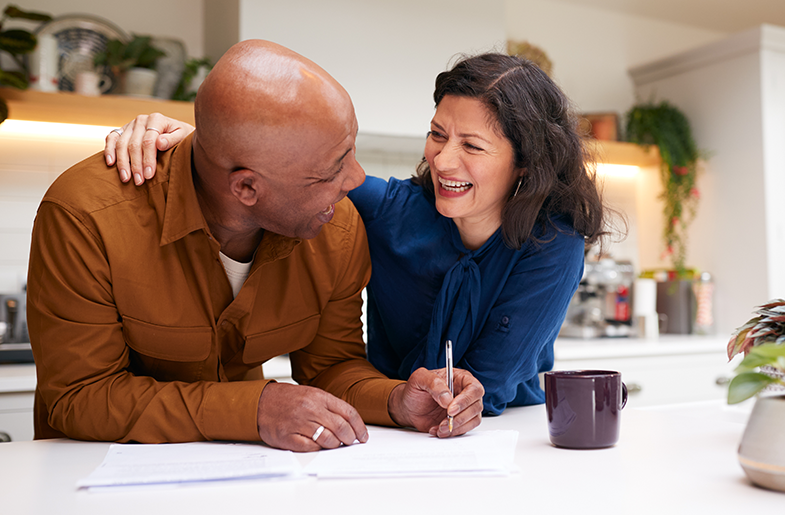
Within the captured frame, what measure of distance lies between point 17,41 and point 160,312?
1790 millimetres

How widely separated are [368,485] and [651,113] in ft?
10.4

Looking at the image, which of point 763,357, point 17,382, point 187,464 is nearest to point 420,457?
point 187,464

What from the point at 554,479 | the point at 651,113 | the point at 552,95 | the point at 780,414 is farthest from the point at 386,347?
the point at 651,113

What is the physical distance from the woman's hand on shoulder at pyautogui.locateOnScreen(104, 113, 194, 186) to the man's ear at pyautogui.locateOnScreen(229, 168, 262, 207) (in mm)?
137

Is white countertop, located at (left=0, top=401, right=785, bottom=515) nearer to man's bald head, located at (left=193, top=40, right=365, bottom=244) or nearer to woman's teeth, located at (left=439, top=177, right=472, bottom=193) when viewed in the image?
man's bald head, located at (left=193, top=40, right=365, bottom=244)

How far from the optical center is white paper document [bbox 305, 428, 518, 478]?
29.4 inches

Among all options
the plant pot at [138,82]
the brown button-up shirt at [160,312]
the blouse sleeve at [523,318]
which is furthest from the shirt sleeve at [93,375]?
the plant pot at [138,82]

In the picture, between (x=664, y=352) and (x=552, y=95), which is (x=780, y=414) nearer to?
(x=552, y=95)

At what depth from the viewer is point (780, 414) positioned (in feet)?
2.07

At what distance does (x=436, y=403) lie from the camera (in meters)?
0.98

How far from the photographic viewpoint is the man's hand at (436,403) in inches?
37.0

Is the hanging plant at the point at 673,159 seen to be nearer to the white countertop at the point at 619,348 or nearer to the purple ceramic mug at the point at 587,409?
the white countertop at the point at 619,348

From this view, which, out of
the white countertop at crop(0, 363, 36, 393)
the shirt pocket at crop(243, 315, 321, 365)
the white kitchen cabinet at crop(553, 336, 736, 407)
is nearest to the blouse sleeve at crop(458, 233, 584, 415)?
the shirt pocket at crop(243, 315, 321, 365)

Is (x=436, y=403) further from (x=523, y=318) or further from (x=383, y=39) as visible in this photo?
(x=383, y=39)
